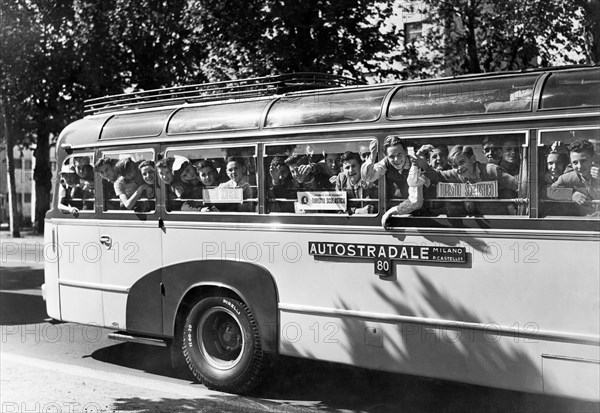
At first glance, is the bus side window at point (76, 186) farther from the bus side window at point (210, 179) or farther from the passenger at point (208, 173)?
the passenger at point (208, 173)

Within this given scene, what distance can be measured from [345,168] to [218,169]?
1398 millimetres

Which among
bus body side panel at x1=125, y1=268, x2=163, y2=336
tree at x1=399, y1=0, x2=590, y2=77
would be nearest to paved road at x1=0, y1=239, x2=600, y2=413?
bus body side panel at x1=125, y1=268, x2=163, y2=336

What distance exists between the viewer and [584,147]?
482cm

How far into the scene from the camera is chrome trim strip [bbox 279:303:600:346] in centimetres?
484

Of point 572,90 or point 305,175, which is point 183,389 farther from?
point 572,90

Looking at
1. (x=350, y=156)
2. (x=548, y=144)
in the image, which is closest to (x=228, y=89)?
(x=350, y=156)

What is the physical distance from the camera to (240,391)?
21.6 feet

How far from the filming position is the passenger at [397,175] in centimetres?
557

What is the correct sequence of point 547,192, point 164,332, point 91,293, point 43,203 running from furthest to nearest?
point 43,203
point 91,293
point 164,332
point 547,192

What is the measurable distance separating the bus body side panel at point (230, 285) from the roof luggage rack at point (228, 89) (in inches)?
60.9

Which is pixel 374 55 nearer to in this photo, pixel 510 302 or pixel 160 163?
pixel 160 163

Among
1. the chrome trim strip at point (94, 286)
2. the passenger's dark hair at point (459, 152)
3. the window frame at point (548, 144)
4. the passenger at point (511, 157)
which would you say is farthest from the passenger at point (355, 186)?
the chrome trim strip at point (94, 286)

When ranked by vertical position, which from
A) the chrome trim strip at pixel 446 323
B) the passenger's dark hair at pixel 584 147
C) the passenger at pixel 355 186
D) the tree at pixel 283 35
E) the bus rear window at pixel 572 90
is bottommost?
the chrome trim strip at pixel 446 323

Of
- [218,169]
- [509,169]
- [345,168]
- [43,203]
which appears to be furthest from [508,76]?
[43,203]
